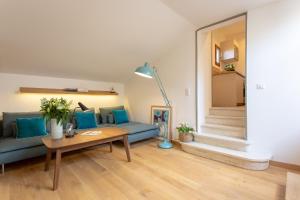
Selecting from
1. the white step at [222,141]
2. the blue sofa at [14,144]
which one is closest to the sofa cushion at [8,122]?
the blue sofa at [14,144]

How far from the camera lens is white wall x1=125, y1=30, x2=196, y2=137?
3.47 m

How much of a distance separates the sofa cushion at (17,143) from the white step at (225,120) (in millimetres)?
3098

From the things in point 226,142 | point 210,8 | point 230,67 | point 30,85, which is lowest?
point 226,142

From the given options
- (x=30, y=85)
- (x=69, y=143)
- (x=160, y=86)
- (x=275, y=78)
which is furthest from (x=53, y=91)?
(x=275, y=78)

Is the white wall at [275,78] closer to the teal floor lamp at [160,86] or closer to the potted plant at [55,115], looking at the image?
the teal floor lamp at [160,86]

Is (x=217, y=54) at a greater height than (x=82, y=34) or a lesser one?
greater

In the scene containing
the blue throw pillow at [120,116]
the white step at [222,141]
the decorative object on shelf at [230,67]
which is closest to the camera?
the white step at [222,141]

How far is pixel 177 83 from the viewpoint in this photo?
12.1 feet

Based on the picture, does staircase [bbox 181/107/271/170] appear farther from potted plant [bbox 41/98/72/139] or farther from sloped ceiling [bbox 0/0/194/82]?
potted plant [bbox 41/98/72/139]

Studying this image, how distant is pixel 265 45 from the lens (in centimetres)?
251

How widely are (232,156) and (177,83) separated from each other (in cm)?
181

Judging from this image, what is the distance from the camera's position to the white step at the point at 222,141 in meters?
2.69

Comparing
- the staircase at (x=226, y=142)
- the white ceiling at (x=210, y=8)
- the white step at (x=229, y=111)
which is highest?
the white ceiling at (x=210, y=8)

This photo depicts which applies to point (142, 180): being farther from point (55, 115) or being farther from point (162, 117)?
point (162, 117)
